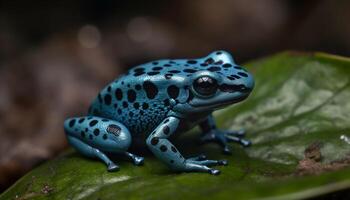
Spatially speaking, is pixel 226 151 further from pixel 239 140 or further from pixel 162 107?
pixel 162 107

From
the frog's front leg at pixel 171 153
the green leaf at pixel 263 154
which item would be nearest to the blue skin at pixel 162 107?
the frog's front leg at pixel 171 153

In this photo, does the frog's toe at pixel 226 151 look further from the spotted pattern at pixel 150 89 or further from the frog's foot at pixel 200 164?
the spotted pattern at pixel 150 89

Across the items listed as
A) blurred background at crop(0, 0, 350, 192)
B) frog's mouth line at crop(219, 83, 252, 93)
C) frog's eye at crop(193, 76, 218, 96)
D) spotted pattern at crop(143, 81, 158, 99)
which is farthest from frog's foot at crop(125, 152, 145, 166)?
blurred background at crop(0, 0, 350, 192)

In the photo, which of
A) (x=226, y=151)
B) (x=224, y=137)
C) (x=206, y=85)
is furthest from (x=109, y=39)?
(x=206, y=85)

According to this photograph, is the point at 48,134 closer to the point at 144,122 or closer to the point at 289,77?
the point at 144,122

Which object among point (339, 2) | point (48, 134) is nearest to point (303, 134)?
point (48, 134)
